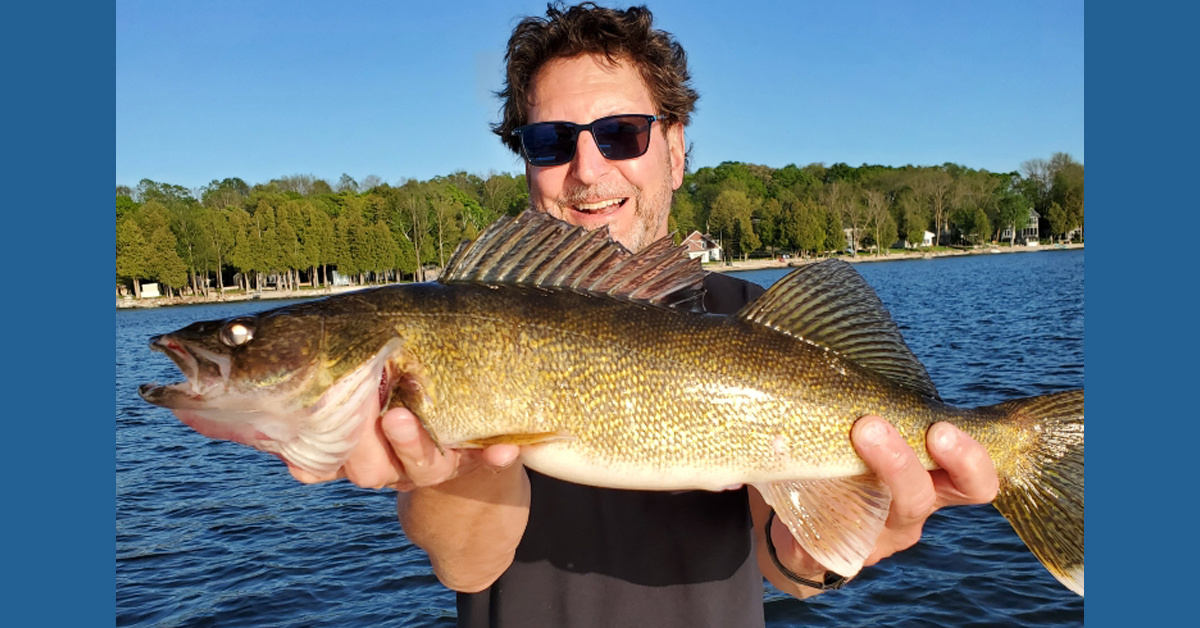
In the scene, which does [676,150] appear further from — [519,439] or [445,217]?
[445,217]

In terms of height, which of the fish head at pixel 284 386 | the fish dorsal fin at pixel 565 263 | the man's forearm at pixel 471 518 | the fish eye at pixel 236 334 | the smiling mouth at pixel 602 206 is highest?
the smiling mouth at pixel 602 206

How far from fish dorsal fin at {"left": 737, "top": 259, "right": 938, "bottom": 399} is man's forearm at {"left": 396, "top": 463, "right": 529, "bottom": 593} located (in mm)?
1137

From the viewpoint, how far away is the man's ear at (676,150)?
502 cm

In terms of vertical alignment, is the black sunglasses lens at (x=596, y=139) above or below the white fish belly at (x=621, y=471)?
above

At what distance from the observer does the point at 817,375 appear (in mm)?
2838

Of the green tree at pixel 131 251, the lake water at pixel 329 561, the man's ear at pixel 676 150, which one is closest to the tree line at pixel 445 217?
the green tree at pixel 131 251

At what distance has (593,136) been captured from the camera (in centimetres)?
429

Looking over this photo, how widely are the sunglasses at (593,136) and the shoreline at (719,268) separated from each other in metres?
48.7

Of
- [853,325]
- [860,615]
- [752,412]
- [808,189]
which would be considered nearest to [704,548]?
[752,412]

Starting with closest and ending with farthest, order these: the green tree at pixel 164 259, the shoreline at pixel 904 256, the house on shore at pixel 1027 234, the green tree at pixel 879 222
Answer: the green tree at pixel 164 259 < the shoreline at pixel 904 256 < the green tree at pixel 879 222 < the house on shore at pixel 1027 234

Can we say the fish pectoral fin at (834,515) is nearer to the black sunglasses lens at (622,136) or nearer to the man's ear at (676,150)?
the black sunglasses lens at (622,136)

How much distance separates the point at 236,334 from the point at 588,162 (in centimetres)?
217

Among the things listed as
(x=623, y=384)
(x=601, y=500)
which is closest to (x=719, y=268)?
(x=601, y=500)

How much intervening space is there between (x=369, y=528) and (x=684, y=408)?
35.7 ft
